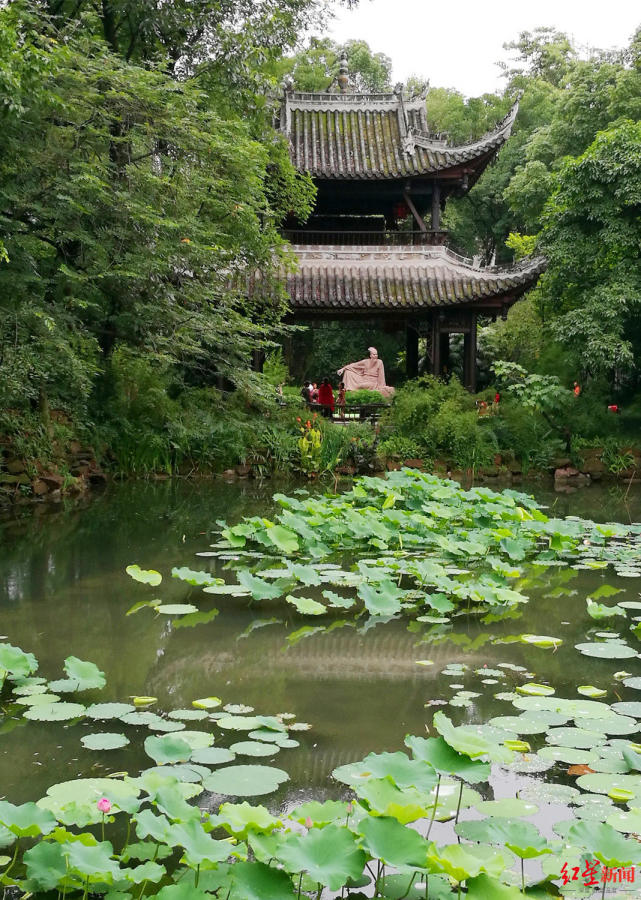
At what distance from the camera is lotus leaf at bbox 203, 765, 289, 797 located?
90.7 inches

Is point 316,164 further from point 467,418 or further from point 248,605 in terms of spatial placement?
point 248,605

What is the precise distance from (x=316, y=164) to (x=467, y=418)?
20.1 feet

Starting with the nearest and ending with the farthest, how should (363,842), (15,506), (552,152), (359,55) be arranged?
(363,842), (15,506), (552,152), (359,55)

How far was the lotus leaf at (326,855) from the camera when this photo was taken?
5.17 feet

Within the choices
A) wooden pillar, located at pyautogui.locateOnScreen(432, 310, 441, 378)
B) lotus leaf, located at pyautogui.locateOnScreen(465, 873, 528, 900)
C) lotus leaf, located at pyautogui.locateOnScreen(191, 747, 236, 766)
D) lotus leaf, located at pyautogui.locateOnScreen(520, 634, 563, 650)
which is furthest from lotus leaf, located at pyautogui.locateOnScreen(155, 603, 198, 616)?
wooden pillar, located at pyautogui.locateOnScreen(432, 310, 441, 378)

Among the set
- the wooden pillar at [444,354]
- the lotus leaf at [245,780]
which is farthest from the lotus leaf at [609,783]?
the wooden pillar at [444,354]

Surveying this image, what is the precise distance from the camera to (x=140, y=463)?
457 inches

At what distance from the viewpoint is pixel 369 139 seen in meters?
16.9

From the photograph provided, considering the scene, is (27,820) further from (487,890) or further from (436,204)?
(436,204)

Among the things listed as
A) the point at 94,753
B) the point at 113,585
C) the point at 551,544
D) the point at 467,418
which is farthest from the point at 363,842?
the point at 467,418

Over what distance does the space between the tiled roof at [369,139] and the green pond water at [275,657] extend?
11.5 m

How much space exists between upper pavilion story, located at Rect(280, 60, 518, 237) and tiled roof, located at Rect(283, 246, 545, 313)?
1.67 ft

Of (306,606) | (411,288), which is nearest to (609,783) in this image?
(306,606)

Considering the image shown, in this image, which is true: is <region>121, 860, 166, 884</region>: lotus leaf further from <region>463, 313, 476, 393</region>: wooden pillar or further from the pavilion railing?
the pavilion railing
